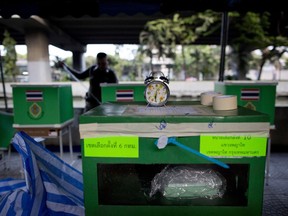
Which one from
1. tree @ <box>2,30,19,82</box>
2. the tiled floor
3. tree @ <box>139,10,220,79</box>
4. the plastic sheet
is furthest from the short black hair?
tree @ <box>2,30,19,82</box>

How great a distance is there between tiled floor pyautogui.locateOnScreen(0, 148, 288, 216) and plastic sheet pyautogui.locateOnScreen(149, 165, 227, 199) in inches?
61.5

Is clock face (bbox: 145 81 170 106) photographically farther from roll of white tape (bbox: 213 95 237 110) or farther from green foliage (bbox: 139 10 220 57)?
green foliage (bbox: 139 10 220 57)

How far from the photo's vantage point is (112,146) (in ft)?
3.04

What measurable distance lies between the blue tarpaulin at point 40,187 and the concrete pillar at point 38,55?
12393 mm

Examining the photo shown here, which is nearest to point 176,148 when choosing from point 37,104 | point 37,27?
point 37,104

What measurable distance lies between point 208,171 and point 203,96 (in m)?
0.42

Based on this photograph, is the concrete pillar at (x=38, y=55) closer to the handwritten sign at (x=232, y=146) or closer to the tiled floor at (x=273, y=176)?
the tiled floor at (x=273, y=176)

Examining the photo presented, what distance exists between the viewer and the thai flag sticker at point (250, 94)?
9.47 feet

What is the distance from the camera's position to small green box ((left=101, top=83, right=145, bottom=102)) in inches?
121

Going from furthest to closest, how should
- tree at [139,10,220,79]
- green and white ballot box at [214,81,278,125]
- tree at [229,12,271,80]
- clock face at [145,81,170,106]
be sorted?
tree at [139,10,220,79] < tree at [229,12,271,80] < green and white ballot box at [214,81,278,125] < clock face at [145,81,170,106]

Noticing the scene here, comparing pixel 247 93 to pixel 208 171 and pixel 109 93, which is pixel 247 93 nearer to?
pixel 109 93

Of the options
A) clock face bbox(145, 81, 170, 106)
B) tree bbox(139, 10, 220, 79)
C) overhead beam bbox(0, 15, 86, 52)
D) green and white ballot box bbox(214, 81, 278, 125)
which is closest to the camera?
clock face bbox(145, 81, 170, 106)

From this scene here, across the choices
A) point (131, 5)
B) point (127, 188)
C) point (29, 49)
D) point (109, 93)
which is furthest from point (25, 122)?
point (29, 49)

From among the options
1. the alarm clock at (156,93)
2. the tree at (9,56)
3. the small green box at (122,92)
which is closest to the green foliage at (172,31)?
the tree at (9,56)
